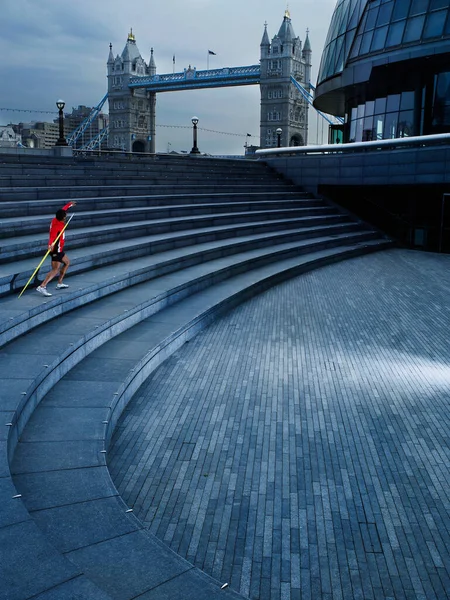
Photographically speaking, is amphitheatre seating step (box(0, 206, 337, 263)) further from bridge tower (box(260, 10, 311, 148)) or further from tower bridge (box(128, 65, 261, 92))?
bridge tower (box(260, 10, 311, 148))

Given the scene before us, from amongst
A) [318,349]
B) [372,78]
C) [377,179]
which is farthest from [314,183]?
[318,349]

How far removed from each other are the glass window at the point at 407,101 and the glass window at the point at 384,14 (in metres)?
3.70

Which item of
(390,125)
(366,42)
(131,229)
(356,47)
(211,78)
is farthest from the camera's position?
(211,78)

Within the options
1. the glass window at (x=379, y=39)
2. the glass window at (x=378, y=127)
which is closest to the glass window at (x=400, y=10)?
the glass window at (x=379, y=39)

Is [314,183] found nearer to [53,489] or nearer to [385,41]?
[385,41]

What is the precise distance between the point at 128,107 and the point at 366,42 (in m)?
160

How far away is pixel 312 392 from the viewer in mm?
8609

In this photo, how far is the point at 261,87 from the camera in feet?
507

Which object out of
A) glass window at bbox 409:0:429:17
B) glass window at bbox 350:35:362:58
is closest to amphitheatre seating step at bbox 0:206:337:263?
glass window at bbox 350:35:362:58

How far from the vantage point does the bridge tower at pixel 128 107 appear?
179250mm

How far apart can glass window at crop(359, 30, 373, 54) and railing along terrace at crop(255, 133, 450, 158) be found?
6891mm

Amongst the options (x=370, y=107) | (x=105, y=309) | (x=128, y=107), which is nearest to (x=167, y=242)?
(x=105, y=309)

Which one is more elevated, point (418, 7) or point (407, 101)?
point (418, 7)

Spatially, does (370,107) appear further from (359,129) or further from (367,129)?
(359,129)
